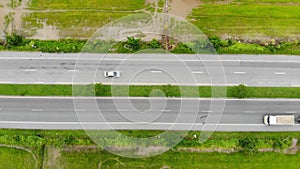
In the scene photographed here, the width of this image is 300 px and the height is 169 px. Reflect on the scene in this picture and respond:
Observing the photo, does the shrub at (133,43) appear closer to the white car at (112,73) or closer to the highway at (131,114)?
the white car at (112,73)

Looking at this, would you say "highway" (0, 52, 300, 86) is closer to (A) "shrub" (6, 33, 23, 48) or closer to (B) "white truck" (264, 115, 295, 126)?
(A) "shrub" (6, 33, 23, 48)

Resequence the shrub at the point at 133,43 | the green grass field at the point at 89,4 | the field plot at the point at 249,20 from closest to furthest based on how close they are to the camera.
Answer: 1. the shrub at the point at 133,43
2. the green grass field at the point at 89,4
3. the field plot at the point at 249,20

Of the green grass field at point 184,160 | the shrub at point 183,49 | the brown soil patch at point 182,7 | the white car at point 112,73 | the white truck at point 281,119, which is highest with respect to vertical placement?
the brown soil patch at point 182,7

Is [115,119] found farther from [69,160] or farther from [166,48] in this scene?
[166,48]

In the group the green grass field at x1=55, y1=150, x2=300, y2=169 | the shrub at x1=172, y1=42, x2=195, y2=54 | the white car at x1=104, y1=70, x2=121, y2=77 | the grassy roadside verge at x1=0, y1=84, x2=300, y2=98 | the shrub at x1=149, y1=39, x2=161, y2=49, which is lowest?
the green grass field at x1=55, y1=150, x2=300, y2=169

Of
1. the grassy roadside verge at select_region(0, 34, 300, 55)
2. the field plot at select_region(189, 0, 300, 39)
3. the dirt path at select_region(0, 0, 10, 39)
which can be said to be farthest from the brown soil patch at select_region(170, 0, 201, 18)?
the dirt path at select_region(0, 0, 10, 39)

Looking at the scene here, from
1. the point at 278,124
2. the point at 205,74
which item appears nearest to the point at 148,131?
the point at 205,74

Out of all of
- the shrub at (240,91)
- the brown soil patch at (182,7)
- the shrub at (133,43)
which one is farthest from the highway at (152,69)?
the brown soil patch at (182,7)

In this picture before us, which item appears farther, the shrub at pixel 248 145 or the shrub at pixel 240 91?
the shrub at pixel 240 91

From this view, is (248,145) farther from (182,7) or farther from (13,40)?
(13,40)
